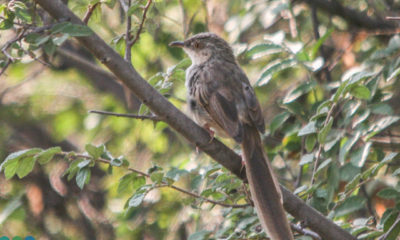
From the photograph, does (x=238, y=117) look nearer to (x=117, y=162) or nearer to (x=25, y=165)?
(x=117, y=162)

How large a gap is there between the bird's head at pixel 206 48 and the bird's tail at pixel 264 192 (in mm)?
1351

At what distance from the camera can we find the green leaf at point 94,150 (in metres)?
3.61

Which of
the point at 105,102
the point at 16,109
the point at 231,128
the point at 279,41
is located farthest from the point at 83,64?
the point at 231,128

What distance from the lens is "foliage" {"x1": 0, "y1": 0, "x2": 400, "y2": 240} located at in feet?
12.8

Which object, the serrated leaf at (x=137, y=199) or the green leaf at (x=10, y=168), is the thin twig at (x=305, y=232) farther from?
the green leaf at (x=10, y=168)

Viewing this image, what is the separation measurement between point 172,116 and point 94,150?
1.78 ft

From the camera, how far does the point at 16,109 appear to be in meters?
7.90

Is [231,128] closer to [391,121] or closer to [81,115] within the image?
[391,121]

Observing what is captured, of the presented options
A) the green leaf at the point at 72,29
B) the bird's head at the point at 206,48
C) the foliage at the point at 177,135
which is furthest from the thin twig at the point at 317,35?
the green leaf at the point at 72,29

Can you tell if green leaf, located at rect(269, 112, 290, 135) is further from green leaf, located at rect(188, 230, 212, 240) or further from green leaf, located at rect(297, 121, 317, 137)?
green leaf, located at rect(188, 230, 212, 240)

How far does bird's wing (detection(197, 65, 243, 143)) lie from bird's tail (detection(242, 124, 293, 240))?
0.41 ft

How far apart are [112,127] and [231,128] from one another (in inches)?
142

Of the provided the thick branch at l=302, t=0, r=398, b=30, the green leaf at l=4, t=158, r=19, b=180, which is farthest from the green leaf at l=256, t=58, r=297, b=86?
the thick branch at l=302, t=0, r=398, b=30

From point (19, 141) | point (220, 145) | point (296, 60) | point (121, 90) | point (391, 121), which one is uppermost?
point (121, 90)
